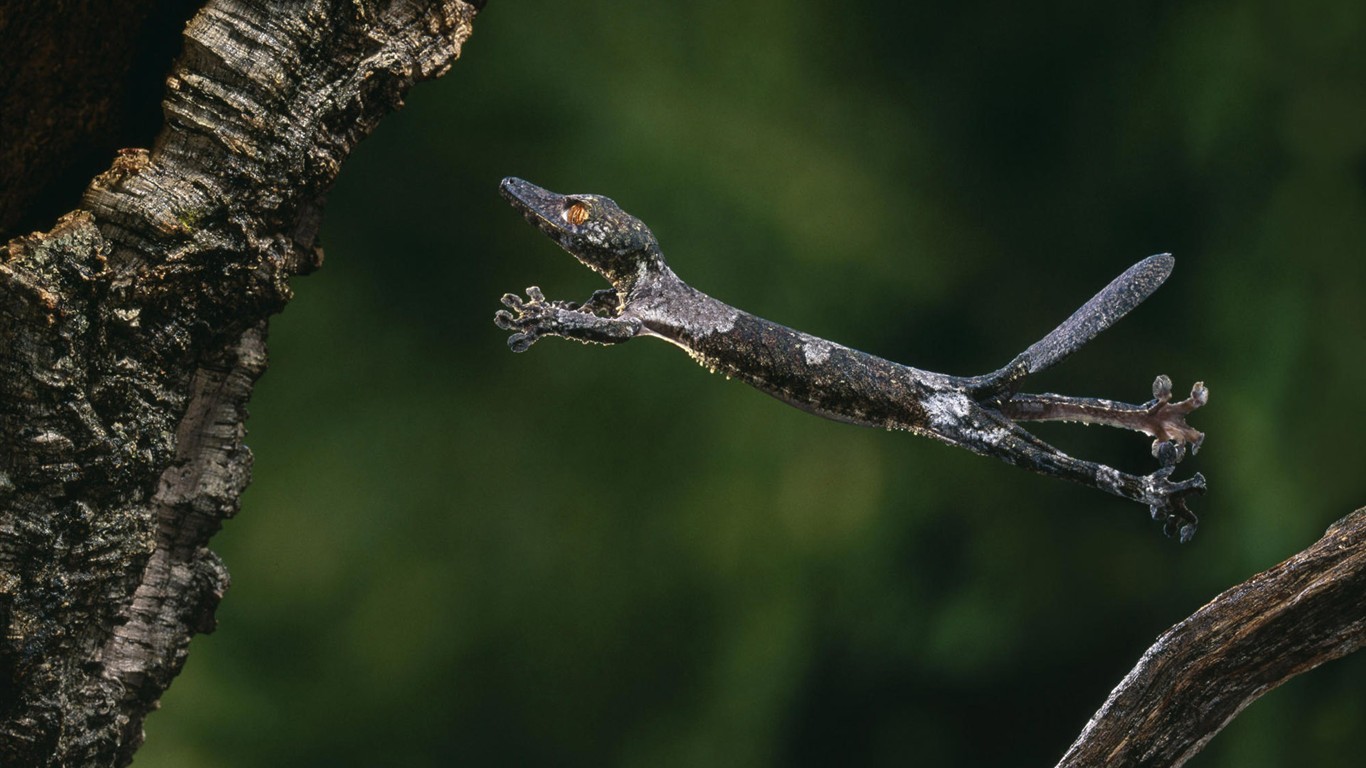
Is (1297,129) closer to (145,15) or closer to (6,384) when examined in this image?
(145,15)

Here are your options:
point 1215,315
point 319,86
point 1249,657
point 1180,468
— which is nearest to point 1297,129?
point 1215,315

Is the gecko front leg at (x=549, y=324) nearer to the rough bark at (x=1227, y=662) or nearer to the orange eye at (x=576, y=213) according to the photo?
the orange eye at (x=576, y=213)

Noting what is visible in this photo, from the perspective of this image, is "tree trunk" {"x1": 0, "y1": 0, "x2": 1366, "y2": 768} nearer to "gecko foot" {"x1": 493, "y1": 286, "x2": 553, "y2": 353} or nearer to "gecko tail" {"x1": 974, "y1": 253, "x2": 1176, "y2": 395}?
"gecko foot" {"x1": 493, "y1": 286, "x2": 553, "y2": 353}

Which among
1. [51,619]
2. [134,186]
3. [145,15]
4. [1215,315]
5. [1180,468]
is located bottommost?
[51,619]

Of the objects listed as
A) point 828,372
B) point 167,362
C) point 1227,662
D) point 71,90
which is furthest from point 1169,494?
point 71,90

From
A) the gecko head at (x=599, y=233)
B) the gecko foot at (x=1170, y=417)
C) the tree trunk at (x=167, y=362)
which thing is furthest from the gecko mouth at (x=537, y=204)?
the gecko foot at (x=1170, y=417)

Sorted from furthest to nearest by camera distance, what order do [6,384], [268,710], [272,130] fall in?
[268,710]
[272,130]
[6,384]

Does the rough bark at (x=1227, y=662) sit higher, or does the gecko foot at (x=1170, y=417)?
the gecko foot at (x=1170, y=417)
